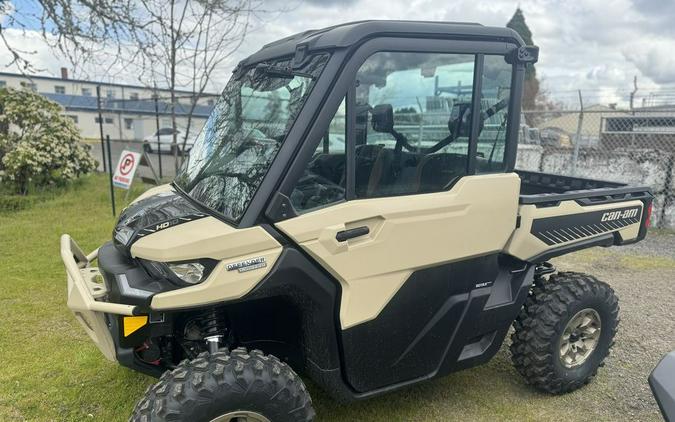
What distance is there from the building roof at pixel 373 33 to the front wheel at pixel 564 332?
5.49 ft

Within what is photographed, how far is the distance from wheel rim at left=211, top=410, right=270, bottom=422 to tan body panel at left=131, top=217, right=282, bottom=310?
0.52 meters

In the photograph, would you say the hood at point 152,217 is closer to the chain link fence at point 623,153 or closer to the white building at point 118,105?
the white building at point 118,105

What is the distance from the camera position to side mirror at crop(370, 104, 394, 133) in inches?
101

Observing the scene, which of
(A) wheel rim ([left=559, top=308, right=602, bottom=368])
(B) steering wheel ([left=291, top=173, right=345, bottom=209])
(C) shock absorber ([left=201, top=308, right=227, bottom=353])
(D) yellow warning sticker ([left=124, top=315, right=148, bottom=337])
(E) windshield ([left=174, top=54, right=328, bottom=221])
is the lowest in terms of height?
(A) wheel rim ([left=559, top=308, right=602, bottom=368])

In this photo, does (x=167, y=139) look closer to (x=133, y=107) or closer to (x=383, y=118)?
(x=133, y=107)

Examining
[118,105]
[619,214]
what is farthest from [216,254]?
[118,105]

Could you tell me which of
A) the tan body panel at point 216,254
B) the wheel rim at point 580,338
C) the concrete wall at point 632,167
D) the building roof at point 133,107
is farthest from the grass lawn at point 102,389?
the concrete wall at point 632,167

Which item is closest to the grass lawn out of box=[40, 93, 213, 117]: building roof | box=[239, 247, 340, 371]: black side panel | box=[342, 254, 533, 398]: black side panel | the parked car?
box=[342, 254, 533, 398]: black side panel

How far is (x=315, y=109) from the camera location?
2318mm

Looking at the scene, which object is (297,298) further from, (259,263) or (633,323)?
(633,323)

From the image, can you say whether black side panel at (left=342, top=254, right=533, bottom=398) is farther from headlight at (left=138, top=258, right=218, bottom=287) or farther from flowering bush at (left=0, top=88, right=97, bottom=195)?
flowering bush at (left=0, top=88, right=97, bottom=195)

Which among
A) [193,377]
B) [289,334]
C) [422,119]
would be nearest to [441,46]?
[422,119]

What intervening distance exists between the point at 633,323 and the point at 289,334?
3.52 meters

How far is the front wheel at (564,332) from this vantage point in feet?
10.7
